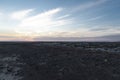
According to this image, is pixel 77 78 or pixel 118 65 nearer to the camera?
pixel 77 78

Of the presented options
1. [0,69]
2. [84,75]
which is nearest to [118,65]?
[84,75]

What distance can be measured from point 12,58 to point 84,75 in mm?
16517

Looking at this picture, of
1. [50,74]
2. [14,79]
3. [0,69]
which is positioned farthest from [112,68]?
[0,69]

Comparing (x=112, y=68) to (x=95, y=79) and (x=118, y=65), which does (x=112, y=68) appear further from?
(x=95, y=79)

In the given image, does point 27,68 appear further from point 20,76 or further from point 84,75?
point 84,75

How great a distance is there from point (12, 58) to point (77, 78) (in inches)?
650

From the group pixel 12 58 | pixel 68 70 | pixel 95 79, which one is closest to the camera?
pixel 95 79

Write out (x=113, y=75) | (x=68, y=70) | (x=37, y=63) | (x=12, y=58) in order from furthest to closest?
(x=12, y=58) < (x=37, y=63) < (x=68, y=70) < (x=113, y=75)

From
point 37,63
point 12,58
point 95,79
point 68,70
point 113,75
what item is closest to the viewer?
point 95,79

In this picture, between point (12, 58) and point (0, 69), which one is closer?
point (0, 69)

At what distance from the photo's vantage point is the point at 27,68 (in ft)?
88.7

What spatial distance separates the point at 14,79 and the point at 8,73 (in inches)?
106

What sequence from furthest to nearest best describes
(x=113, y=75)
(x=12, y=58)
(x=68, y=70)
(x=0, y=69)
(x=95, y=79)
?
(x=12, y=58) → (x=0, y=69) → (x=68, y=70) → (x=113, y=75) → (x=95, y=79)

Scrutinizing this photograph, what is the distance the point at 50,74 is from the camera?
24.0 metres
